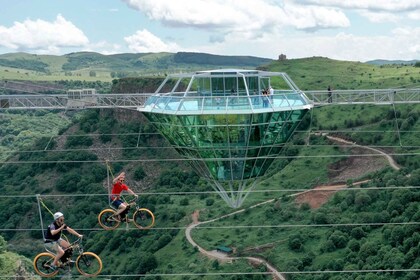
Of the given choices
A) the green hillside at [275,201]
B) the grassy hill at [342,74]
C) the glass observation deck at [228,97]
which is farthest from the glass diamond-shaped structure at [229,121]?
the grassy hill at [342,74]

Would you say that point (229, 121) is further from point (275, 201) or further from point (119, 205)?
point (275, 201)

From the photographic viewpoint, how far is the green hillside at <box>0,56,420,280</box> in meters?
79.8

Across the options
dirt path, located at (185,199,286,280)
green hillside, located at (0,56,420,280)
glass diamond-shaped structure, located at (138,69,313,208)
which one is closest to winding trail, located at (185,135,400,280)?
dirt path, located at (185,199,286,280)

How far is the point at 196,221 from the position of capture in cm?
10631

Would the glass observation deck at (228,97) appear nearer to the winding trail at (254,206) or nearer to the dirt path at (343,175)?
the winding trail at (254,206)

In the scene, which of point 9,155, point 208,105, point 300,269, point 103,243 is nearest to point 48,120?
point 9,155

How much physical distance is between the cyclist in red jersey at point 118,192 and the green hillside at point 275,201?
24542 millimetres

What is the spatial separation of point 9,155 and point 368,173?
296 ft

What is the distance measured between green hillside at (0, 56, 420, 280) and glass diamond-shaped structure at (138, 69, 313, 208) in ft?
58.0

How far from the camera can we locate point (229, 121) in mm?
35188

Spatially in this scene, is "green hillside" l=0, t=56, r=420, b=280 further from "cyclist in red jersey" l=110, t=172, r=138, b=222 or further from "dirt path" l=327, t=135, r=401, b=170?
"cyclist in red jersey" l=110, t=172, r=138, b=222

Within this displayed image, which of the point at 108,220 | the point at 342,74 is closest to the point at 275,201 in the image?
the point at 342,74

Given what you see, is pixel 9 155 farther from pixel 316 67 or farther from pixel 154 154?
pixel 316 67

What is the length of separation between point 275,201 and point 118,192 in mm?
75511
